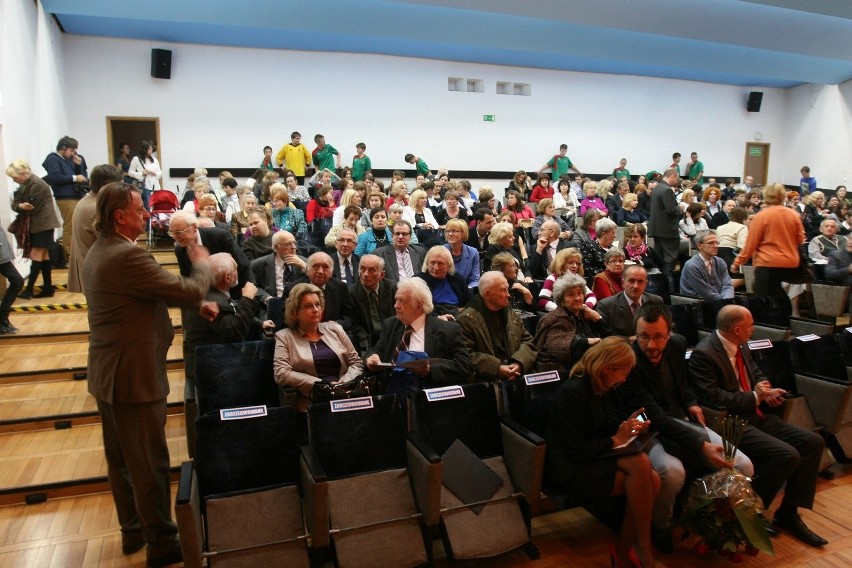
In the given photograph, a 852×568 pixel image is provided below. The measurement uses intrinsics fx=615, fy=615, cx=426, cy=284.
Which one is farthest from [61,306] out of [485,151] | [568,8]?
[485,151]

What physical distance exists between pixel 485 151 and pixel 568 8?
11.8 feet

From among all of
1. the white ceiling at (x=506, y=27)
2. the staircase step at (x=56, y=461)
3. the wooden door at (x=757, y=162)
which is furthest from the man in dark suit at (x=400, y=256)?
the wooden door at (x=757, y=162)

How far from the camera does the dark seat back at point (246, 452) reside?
240 centimetres

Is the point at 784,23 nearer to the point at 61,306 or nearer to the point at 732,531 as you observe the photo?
the point at 732,531

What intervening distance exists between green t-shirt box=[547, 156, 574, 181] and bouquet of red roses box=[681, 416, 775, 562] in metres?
10.3

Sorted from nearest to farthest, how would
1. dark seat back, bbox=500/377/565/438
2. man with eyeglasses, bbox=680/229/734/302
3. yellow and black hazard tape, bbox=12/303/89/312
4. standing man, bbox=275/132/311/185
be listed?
A: dark seat back, bbox=500/377/565/438 → man with eyeglasses, bbox=680/229/734/302 → yellow and black hazard tape, bbox=12/303/89/312 → standing man, bbox=275/132/311/185

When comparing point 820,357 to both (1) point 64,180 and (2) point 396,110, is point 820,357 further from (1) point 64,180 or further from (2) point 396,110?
(2) point 396,110

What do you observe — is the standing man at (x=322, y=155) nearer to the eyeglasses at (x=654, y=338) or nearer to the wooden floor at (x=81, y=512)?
the wooden floor at (x=81, y=512)

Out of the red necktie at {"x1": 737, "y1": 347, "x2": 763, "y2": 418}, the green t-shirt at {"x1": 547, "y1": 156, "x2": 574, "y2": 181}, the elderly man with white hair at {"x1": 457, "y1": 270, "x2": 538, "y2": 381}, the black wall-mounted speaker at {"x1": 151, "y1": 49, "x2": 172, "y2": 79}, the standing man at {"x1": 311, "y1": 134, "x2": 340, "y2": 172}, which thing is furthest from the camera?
the green t-shirt at {"x1": 547, "y1": 156, "x2": 574, "y2": 181}

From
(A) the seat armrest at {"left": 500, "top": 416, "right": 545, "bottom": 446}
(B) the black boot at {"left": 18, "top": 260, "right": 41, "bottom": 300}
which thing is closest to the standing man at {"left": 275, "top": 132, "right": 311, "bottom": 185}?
(B) the black boot at {"left": 18, "top": 260, "right": 41, "bottom": 300}

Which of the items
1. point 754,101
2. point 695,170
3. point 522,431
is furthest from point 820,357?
point 754,101

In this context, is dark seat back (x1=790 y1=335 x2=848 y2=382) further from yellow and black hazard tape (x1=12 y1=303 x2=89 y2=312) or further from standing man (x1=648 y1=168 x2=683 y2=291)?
yellow and black hazard tape (x1=12 y1=303 x2=89 y2=312)

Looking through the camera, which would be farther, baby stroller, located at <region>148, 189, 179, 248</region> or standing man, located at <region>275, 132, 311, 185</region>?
standing man, located at <region>275, 132, 311, 185</region>

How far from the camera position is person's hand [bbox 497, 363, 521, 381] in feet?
10.3
